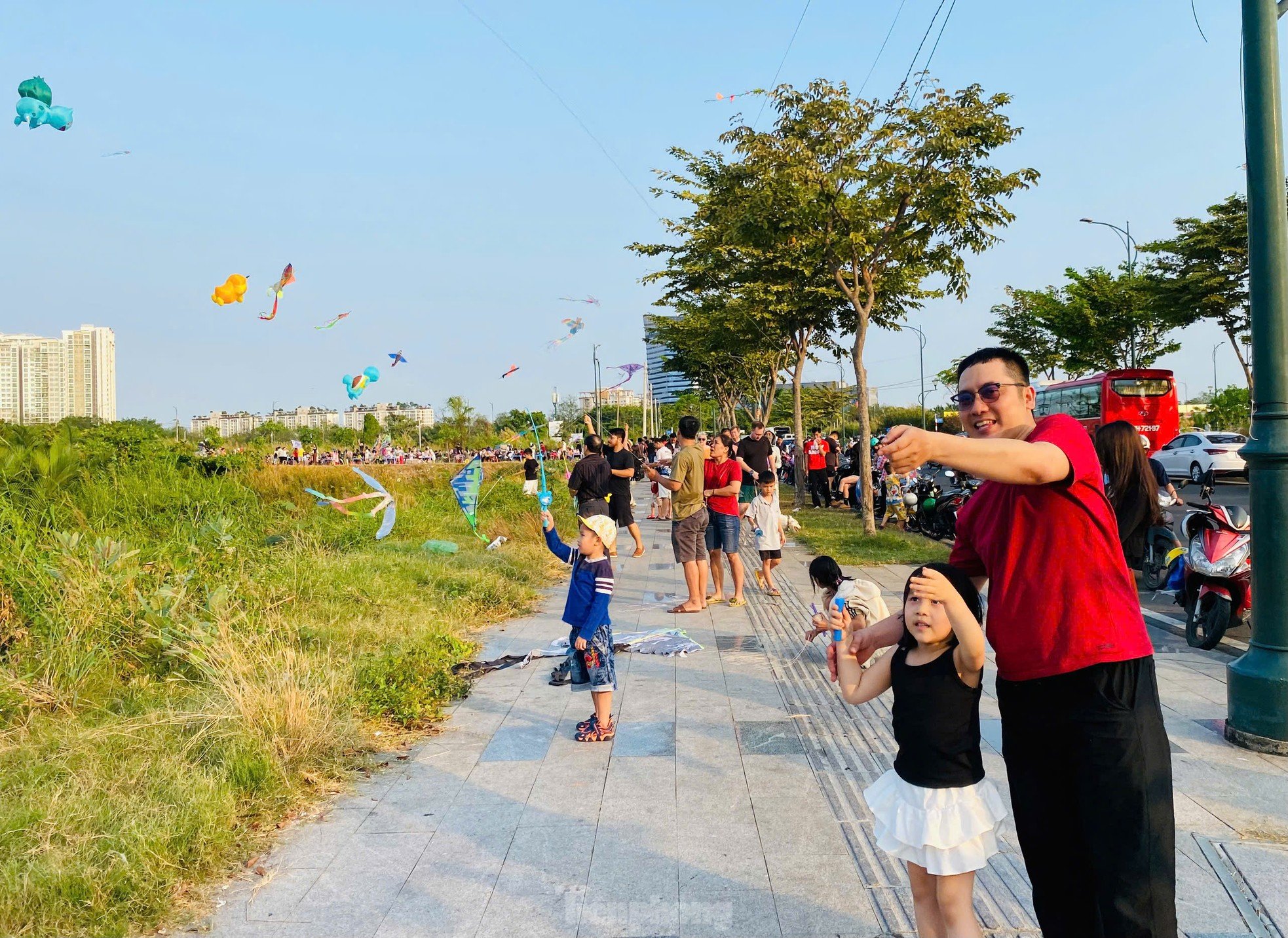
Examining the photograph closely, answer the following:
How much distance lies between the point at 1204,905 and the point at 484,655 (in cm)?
495

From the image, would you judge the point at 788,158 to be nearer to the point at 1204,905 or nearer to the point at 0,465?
the point at 0,465

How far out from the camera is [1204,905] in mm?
3168

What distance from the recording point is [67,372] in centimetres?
4647

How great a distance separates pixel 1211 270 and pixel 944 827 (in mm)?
25967

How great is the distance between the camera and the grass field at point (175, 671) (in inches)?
135

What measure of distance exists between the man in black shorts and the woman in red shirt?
2.16m

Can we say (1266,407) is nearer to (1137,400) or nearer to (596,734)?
(596,734)

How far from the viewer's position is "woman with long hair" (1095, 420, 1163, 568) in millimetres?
5523

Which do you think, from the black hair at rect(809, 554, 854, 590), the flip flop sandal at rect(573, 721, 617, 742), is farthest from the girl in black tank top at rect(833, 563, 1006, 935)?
the flip flop sandal at rect(573, 721, 617, 742)

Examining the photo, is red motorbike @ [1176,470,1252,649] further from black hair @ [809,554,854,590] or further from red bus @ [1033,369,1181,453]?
red bus @ [1033,369,1181,453]

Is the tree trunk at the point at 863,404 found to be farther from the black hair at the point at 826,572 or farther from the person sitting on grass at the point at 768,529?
the black hair at the point at 826,572

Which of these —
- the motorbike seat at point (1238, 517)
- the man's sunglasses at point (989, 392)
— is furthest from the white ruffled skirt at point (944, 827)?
the motorbike seat at point (1238, 517)

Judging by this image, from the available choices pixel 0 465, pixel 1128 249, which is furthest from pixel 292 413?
pixel 0 465

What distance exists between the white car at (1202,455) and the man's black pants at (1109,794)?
23.6 metres
